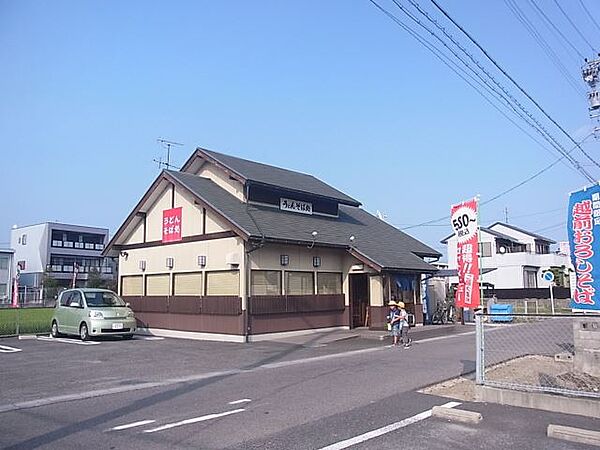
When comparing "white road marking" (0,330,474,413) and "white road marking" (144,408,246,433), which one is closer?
"white road marking" (144,408,246,433)

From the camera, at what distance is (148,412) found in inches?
277

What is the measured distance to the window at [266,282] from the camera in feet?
54.5

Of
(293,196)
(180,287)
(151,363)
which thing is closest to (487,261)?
(293,196)

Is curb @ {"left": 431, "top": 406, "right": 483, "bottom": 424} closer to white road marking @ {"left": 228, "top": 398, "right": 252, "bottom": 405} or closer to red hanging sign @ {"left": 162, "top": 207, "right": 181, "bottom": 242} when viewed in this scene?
white road marking @ {"left": 228, "top": 398, "right": 252, "bottom": 405}

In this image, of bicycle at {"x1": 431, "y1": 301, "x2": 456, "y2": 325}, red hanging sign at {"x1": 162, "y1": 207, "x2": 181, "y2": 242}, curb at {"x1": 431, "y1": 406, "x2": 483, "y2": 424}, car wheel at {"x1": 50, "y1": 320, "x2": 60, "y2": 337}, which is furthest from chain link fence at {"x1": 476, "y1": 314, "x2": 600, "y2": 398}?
car wheel at {"x1": 50, "y1": 320, "x2": 60, "y2": 337}

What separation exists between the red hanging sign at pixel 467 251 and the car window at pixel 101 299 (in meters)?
12.1

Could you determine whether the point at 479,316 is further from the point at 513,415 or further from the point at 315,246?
the point at 315,246

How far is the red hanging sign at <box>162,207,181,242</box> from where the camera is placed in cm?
1903

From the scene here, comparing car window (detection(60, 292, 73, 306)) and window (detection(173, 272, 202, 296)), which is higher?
window (detection(173, 272, 202, 296))

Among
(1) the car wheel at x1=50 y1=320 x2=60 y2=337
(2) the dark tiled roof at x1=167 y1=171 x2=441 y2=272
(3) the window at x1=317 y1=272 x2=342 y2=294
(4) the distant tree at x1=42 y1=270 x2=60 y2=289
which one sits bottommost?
(1) the car wheel at x1=50 y1=320 x2=60 y2=337

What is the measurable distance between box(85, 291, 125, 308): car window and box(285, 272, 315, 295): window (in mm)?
5498

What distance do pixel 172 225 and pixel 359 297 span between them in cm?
744

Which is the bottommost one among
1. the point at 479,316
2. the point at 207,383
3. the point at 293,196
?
the point at 207,383

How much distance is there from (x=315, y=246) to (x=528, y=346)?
723 centimetres
